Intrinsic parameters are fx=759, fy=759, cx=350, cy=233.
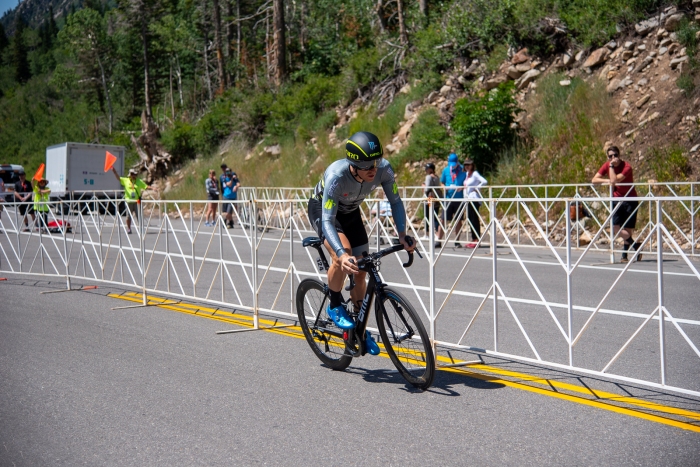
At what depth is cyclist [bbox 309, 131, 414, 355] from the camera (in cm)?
563

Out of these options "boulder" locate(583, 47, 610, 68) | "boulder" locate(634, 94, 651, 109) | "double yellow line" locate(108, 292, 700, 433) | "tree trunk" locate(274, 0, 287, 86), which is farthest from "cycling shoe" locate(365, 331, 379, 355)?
"tree trunk" locate(274, 0, 287, 86)

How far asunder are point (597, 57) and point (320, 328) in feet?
61.3

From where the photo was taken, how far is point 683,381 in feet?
19.2

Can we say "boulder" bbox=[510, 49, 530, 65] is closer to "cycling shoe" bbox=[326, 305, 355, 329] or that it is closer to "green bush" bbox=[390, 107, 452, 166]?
"green bush" bbox=[390, 107, 452, 166]

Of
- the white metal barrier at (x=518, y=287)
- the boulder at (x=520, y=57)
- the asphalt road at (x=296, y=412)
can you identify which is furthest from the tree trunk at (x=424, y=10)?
the asphalt road at (x=296, y=412)

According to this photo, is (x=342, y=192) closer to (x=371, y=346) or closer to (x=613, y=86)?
(x=371, y=346)

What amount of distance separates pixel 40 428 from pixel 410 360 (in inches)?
106

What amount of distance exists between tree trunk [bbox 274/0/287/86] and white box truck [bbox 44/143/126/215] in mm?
8959

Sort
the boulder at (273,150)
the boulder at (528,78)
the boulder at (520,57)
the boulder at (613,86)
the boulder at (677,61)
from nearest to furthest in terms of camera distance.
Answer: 1. the boulder at (677,61)
2. the boulder at (613,86)
3. the boulder at (528,78)
4. the boulder at (520,57)
5. the boulder at (273,150)

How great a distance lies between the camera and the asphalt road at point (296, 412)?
4516 millimetres

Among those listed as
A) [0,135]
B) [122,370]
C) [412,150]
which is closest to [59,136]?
[0,135]

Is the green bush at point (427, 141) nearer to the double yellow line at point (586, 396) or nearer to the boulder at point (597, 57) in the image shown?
the boulder at point (597, 57)

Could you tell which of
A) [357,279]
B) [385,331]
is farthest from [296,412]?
[357,279]

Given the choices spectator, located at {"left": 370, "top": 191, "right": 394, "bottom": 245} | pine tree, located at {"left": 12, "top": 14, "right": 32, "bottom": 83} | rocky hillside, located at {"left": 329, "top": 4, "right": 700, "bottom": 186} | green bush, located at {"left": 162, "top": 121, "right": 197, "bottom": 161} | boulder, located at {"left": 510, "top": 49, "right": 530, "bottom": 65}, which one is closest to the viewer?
spectator, located at {"left": 370, "top": 191, "right": 394, "bottom": 245}
